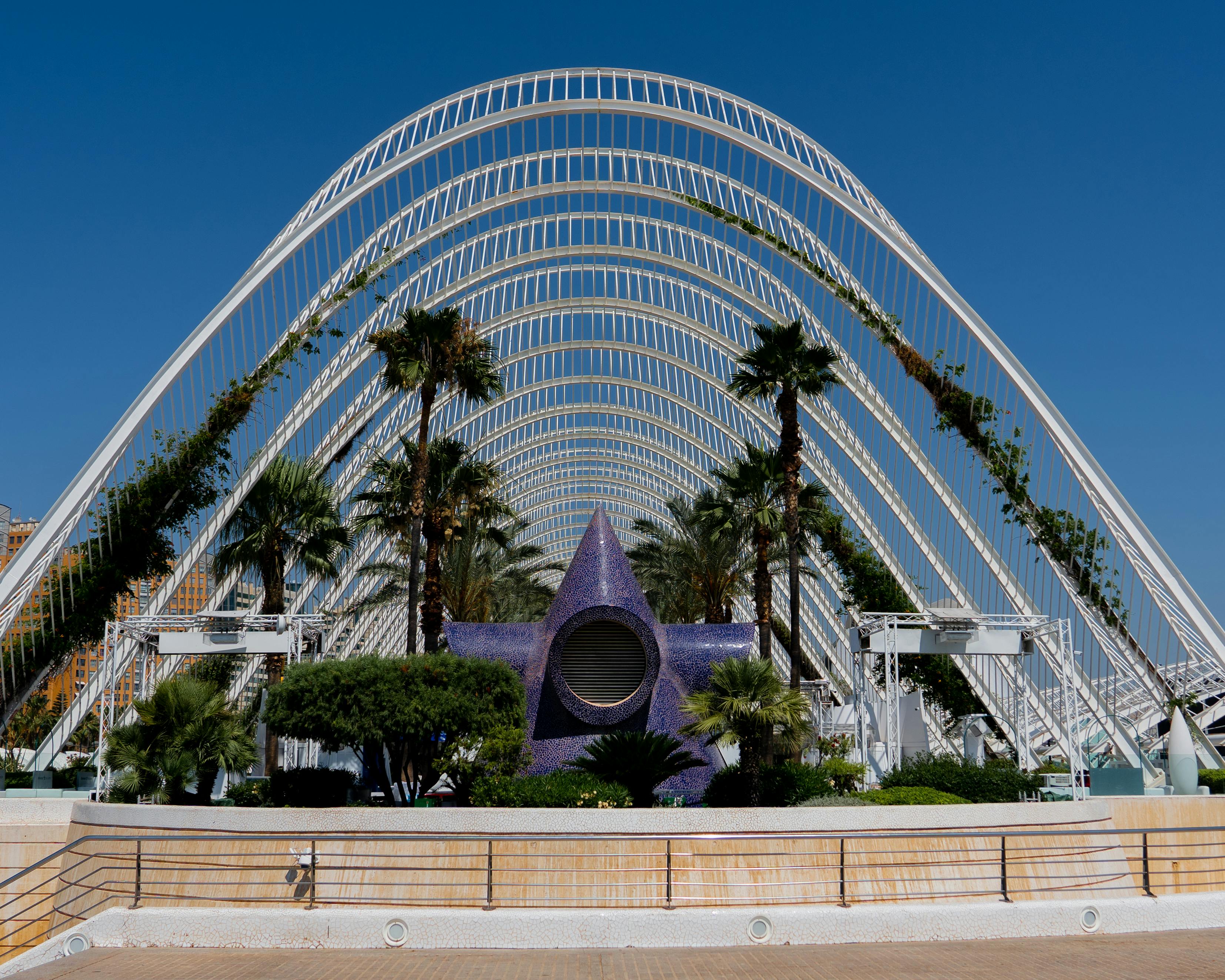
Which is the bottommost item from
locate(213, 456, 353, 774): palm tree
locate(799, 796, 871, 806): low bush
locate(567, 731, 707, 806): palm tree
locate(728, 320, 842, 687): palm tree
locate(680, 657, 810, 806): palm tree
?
locate(799, 796, 871, 806): low bush

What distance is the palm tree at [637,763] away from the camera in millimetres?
20391

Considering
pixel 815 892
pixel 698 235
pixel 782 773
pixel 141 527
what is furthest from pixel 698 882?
pixel 698 235

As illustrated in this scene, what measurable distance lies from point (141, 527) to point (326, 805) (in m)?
14.6

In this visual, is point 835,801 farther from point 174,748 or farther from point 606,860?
point 174,748

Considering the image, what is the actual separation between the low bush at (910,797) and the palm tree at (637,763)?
137 inches

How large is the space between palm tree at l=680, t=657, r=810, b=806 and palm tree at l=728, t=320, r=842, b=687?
334 inches

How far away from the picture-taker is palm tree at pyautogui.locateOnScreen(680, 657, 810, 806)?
20.6 metres

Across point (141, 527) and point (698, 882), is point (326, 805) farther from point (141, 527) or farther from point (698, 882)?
point (141, 527)

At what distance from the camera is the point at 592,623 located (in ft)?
92.4

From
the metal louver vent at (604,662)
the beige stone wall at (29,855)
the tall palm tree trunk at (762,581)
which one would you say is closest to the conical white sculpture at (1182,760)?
the tall palm tree trunk at (762,581)

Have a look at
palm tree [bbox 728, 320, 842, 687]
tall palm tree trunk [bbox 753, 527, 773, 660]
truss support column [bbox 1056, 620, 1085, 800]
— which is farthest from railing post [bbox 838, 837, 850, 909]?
tall palm tree trunk [bbox 753, 527, 773, 660]

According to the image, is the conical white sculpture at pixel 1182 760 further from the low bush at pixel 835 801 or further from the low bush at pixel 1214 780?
the low bush at pixel 835 801

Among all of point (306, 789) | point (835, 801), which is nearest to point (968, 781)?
point (835, 801)

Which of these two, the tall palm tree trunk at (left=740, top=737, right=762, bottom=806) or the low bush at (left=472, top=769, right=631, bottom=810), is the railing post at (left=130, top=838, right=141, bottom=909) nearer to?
the low bush at (left=472, top=769, right=631, bottom=810)
